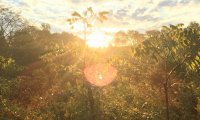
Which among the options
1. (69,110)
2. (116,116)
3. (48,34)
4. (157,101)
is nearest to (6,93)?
(69,110)

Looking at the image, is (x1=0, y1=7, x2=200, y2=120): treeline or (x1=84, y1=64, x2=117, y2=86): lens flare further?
(x1=84, y1=64, x2=117, y2=86): lens flare

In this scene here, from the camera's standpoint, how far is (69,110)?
75.2 feet

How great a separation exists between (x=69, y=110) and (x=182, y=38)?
11141 millimetres

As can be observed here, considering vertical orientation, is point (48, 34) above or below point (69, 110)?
above

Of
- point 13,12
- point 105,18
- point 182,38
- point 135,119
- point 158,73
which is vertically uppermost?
point 13,12

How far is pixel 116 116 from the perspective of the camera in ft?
72.2

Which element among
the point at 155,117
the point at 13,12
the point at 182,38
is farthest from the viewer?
the point at 13,12

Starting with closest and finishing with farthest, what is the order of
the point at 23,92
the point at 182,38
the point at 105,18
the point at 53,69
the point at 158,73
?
the point at 182,38 < the point at 105,18 < the point at 23,92 < the point at 158,73 < the point at 53,69

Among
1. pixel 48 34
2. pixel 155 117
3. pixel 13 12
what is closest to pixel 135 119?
pixel 155 117

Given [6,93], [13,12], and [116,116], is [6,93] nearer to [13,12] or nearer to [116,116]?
[116,116]

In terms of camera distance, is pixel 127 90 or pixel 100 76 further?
pixel 100 76

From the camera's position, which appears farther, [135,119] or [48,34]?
[48,34]

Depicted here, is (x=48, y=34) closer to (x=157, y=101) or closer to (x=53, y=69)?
(x=53, y=69)

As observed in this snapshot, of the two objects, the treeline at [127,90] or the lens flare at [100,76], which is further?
the lens flare at [100,76]
